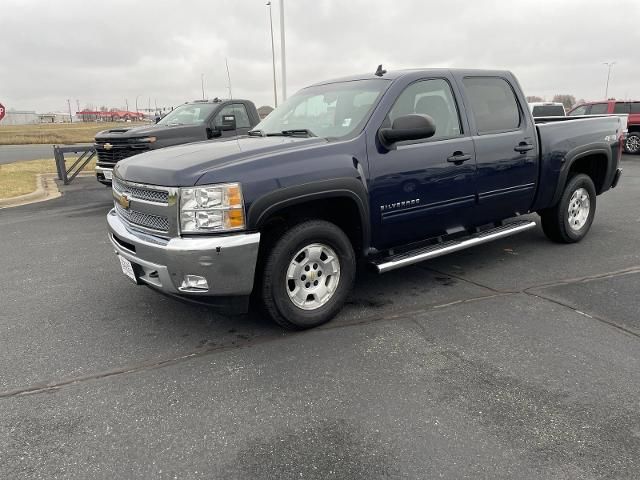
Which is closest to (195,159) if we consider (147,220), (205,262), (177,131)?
(147,220)

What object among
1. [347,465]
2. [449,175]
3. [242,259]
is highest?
[449,175]

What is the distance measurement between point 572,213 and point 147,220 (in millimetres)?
4969

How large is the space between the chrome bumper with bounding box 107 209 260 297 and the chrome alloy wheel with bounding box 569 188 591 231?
172 inches

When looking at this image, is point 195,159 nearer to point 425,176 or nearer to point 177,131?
point 425,176

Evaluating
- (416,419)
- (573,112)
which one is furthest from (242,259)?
(573,112)

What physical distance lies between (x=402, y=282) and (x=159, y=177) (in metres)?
2.57

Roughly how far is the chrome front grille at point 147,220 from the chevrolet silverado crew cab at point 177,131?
16.3ft

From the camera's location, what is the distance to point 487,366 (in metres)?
3.24

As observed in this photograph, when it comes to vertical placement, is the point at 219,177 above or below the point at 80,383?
above

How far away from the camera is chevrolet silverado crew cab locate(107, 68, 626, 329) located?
3.28 m

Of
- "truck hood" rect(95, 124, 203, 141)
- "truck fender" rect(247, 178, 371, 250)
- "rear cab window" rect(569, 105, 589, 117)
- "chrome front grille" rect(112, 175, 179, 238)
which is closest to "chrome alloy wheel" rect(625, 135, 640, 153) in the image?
"rear cab window" rect(569, 105, 589, 117)

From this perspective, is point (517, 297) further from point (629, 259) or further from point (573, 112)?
point (573, 112)

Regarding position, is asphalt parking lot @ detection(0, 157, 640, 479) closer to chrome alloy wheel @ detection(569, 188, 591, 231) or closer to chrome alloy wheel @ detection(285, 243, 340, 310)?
chrome alloy wheel @ detection(285, 243, 340, 310)

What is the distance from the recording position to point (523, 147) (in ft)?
16.6
